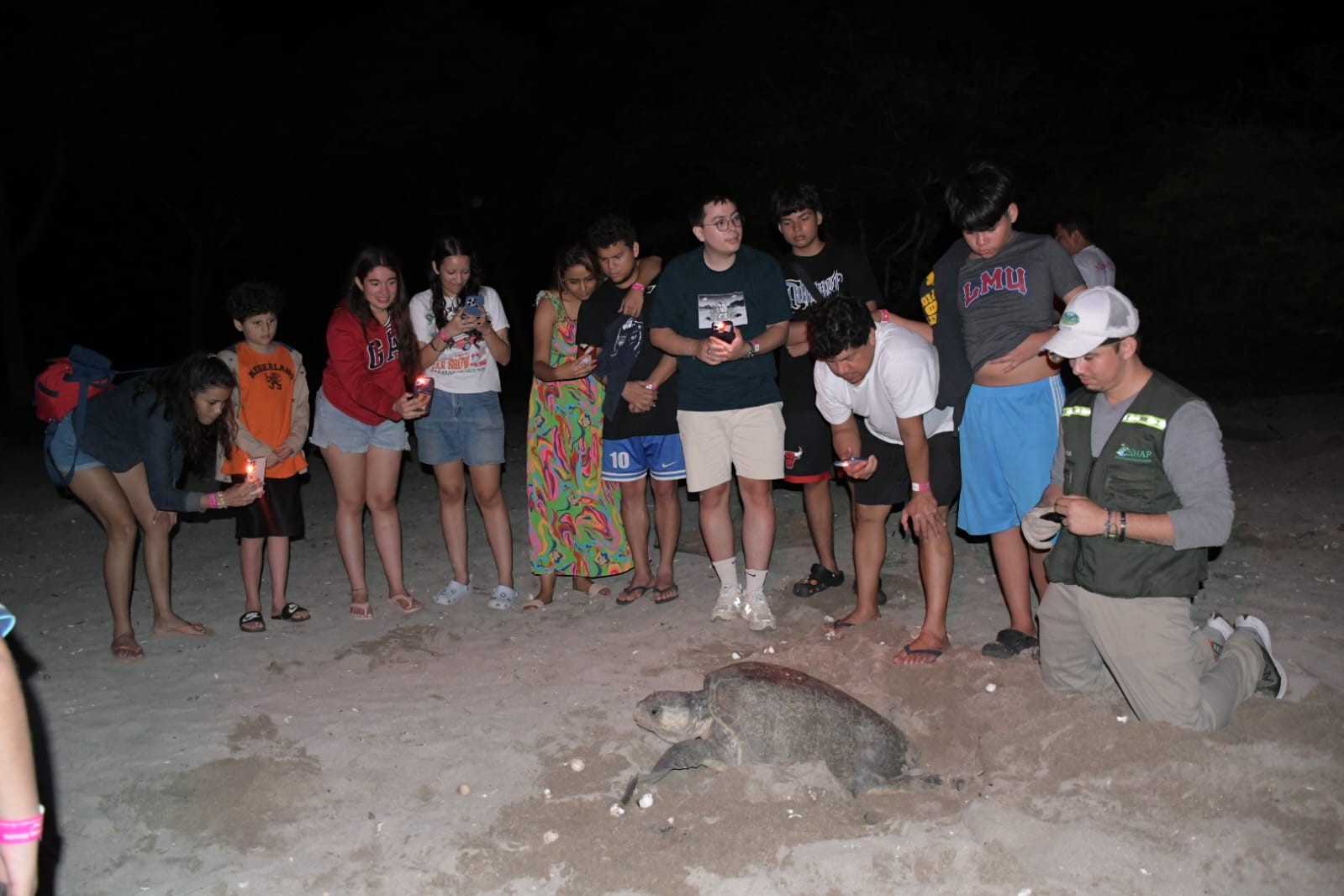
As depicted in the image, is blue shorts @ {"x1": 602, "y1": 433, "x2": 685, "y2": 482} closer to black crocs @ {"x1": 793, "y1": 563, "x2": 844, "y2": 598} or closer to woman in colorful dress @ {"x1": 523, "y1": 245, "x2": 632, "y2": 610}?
woman in colorful dress @ {"x1": 523, "y1": 245, "x2": 632, "y2": 610}

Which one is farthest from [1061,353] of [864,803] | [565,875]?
[565,875]

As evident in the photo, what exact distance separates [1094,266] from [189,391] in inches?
182

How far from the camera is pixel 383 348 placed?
4648 mm

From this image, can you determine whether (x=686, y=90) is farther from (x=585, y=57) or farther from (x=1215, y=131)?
(x=1215, y=131)

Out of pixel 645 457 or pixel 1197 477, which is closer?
pixel 1197 477

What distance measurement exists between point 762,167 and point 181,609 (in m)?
11.2

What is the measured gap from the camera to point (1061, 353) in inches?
121

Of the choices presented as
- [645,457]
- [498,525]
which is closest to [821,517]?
[645,457]

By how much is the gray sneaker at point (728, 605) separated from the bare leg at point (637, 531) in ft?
1.70

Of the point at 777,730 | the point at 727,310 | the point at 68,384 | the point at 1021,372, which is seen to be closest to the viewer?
the point at 777,730

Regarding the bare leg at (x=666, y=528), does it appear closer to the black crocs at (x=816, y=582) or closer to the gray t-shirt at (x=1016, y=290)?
the black crocs at (x=816, y=582)

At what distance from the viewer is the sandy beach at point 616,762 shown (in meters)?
2.81

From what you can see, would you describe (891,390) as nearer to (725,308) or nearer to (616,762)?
(725,308)

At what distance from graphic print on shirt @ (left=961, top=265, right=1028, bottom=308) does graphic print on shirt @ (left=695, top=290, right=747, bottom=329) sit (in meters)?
0.97
